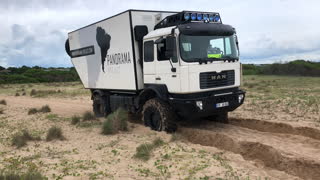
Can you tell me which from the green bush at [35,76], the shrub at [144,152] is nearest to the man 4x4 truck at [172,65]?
the shrub at [144,152]

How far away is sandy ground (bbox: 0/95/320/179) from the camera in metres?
6.84

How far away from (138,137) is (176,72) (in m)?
2.39

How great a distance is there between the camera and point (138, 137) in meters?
10.2

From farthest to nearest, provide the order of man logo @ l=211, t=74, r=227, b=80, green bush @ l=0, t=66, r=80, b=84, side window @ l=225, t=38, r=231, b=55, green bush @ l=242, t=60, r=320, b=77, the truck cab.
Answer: green bush @ l=0, t=66, r=80, b=84 → green bush @ l=242, t=60, r=320, b=77 → side window @ l=225, t=38, r=231, b=55 → man logo @ l=211, t=74, r=227, b=80 → the truck cab

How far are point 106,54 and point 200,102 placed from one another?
5.30m

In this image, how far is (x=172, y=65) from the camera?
32.1 ft

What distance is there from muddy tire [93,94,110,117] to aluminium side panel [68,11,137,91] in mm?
509

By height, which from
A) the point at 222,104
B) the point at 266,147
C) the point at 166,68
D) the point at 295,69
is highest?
the point at 166,68

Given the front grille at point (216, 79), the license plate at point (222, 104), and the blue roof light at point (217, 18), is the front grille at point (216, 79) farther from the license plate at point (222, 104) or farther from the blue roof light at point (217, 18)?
the blue roof light at point (217, 18)

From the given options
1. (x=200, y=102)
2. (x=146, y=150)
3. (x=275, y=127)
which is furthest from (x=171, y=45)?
(x=275, y=127)

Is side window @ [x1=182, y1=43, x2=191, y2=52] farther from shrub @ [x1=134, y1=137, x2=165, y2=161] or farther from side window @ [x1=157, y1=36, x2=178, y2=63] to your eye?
shrub @ [x1=134, y1=137, x2=165, y2=161]

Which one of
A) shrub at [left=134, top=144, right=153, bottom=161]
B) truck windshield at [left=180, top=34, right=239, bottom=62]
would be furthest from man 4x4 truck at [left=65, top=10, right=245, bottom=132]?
shrub at [left=134, top=144, right=153, bottom=161]

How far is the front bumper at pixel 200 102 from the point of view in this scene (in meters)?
9.60

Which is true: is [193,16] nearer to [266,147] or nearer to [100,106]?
[266,147]
